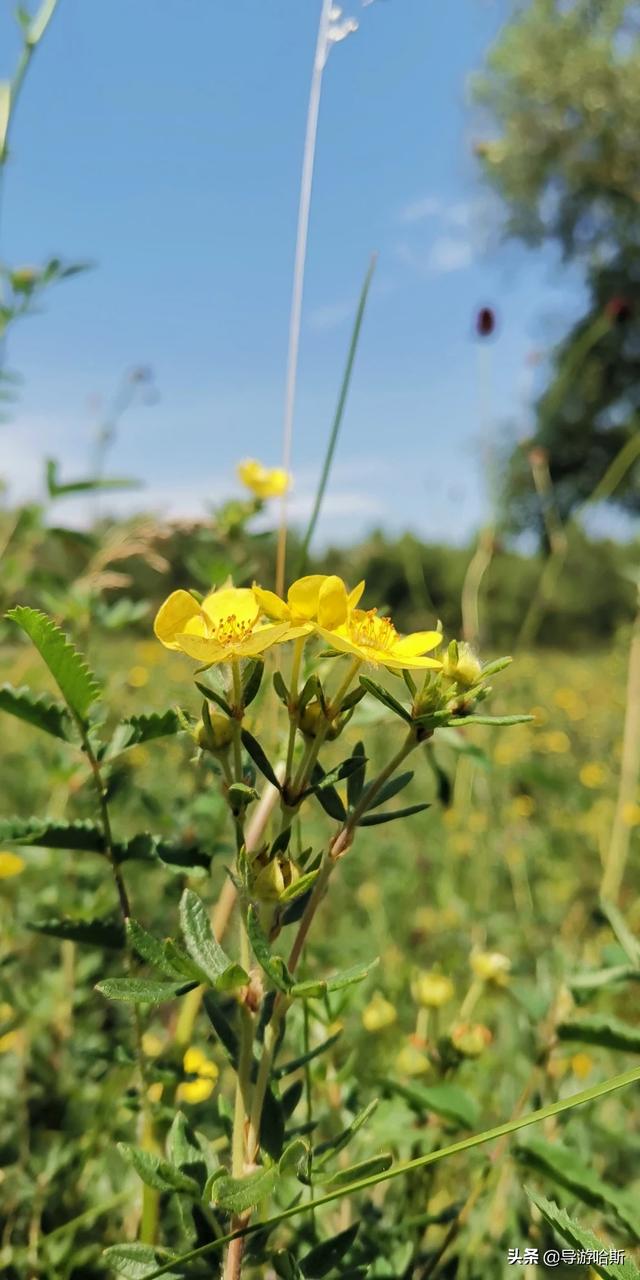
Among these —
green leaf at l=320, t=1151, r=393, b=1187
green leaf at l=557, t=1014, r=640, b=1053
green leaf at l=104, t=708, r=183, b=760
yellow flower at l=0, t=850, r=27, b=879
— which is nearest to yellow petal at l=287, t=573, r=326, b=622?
green leaf at l=104, t=708, r=183, b=760

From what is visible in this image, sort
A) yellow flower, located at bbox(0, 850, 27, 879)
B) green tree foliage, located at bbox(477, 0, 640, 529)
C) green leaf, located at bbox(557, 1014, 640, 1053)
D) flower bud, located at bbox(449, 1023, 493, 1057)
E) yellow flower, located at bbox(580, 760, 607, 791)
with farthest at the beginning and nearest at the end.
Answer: green tree foliage, located at bbox(477, 0, 640, 529) < yellow flower, located at bbox(580, 760, 607, 791) < yellow flower, located at bbox(0, 850, 27, 879) < flower bud, located at bbox(449, 1023, 493, 1057) < green leaf, located at bbox(557, 1014, 640, 1053)

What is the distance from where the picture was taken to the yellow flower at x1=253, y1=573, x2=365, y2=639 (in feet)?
1.25

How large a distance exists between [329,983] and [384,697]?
0.12m

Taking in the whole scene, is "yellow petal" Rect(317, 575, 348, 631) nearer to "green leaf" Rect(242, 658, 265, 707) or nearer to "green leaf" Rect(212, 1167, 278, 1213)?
"green leaf" Rect(242, 658, 265, 707)

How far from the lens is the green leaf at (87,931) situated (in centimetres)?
50

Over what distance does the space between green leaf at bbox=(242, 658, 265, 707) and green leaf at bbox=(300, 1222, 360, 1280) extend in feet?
0.96

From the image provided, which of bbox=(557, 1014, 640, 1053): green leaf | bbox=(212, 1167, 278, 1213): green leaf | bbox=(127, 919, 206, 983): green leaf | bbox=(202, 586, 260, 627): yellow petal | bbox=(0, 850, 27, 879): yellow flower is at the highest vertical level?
bbox=(202, 586, 260, 627): yellow petal

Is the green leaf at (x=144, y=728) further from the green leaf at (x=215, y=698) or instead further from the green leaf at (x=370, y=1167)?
the green leaf at (x=370, y=1167)

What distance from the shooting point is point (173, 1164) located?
0.42m

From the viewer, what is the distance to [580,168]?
685 cm

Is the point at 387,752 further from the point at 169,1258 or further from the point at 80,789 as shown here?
the point at 169,1258

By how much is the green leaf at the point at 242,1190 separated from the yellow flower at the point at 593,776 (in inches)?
88.8

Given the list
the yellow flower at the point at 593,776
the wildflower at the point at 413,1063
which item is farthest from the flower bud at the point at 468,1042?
the yellow flower at the point at 593,776

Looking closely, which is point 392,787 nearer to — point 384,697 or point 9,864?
point 384,697
